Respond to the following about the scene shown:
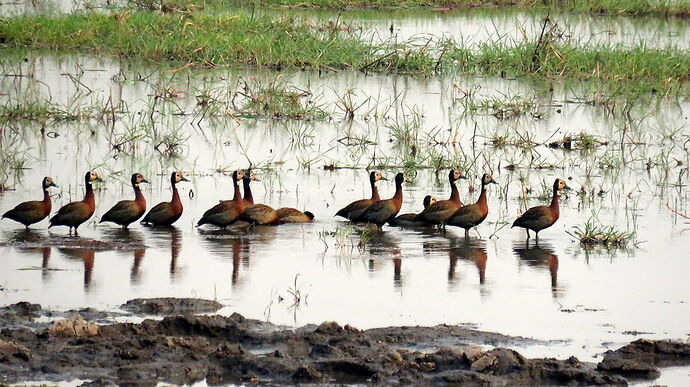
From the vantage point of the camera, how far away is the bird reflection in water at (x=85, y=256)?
39.3ft

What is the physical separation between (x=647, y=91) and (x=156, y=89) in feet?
27.2

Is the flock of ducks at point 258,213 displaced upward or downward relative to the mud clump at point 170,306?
upward

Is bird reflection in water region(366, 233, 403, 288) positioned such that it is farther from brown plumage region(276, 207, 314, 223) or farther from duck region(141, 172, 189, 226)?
duck region(141, 172, 189, 226)

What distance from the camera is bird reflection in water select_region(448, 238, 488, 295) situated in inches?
494

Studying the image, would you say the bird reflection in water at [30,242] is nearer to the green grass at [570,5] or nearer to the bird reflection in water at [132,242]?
the bird reflection in water at [132,242]

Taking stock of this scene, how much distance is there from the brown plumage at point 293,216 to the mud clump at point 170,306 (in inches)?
159

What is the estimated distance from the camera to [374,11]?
34750 mm

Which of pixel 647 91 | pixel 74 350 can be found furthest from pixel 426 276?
pixel 647 91

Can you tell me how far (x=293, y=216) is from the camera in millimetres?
14867

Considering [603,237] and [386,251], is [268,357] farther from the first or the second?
[603,237]

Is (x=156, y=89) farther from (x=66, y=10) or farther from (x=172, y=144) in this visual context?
(x=66, y=10)

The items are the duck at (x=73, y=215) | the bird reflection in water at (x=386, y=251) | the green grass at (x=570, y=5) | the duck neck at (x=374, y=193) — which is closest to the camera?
the bird reflection in water at (x=386, y=251)

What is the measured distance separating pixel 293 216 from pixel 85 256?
2.77m

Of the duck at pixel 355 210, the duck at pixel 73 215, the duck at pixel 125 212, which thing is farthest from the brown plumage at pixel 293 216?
the duck at pixel 73 215
